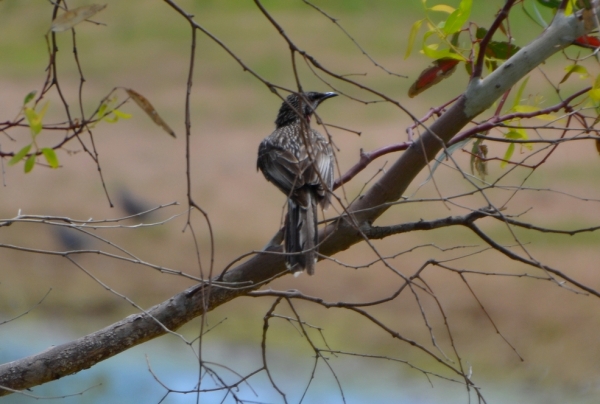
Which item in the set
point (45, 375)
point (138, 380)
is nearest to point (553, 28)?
point (45, 375)

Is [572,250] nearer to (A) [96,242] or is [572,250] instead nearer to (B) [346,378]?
(B) [346,378]

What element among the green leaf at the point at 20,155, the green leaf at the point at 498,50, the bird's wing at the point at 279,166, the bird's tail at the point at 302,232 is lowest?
the green leaf at the point at 20,155

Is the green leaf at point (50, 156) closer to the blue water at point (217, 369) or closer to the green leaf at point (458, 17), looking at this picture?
the green leaf at point (458, 17)

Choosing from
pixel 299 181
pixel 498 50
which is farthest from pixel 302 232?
pixel 498 50

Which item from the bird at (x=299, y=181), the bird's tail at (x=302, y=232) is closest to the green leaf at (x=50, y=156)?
the bird at (x=299, y=181)

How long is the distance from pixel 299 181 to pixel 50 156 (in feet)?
2.29

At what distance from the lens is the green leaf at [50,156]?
79 cm

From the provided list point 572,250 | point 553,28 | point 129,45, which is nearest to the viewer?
point 553,28

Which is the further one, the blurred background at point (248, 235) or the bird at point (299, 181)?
the blurred background at point (248, 235)

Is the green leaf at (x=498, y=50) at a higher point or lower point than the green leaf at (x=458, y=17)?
higher

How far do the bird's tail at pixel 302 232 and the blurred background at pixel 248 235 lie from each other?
103 cm

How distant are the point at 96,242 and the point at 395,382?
1934mm

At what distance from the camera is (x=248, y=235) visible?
13.6 feet

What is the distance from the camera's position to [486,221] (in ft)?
12.5
